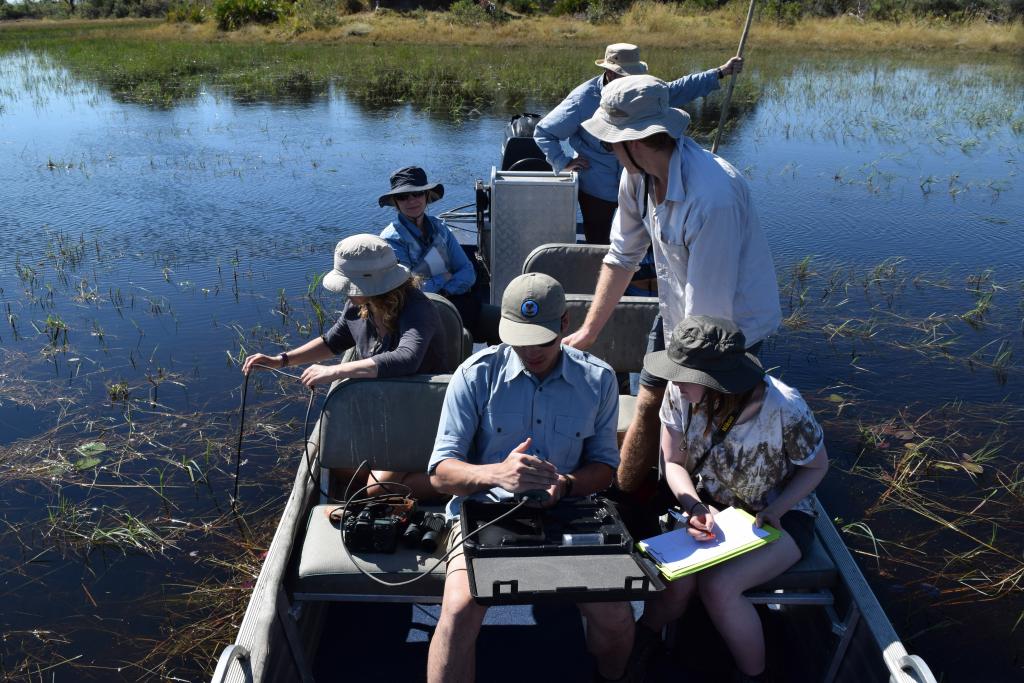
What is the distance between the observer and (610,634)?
2539mm

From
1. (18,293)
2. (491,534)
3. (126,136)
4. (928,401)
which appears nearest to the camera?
(491,534)

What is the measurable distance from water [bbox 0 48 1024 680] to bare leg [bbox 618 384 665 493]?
1623 millimetres

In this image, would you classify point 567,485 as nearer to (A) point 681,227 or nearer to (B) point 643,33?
(A) point 681,227

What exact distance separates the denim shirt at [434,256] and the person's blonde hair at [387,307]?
944 millimetres

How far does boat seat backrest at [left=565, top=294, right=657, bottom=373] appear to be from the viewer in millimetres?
3912

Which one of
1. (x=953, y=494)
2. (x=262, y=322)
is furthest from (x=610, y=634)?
(x=262, y=322)

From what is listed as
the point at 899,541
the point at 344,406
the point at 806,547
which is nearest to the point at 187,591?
the point at 344,406

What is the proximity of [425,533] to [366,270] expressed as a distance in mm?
1114

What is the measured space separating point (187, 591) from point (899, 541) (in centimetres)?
358

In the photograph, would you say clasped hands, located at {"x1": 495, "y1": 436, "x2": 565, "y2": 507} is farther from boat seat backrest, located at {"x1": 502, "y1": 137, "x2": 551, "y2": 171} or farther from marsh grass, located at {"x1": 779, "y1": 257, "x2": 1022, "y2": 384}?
boat seat backrest, located at {"x1": 502, "y1": 137, "x2": 551, "y2": 171}

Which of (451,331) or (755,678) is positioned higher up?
(451,331)

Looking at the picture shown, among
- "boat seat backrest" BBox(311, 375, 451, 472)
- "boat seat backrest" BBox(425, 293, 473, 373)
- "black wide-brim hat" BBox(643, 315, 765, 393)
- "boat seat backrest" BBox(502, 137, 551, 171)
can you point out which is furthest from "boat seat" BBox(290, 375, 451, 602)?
"boat seat backrest" BBox(502, 137, 551, 171)

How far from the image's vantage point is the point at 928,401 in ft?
17.7

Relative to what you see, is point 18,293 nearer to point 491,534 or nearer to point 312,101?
point 491,534
